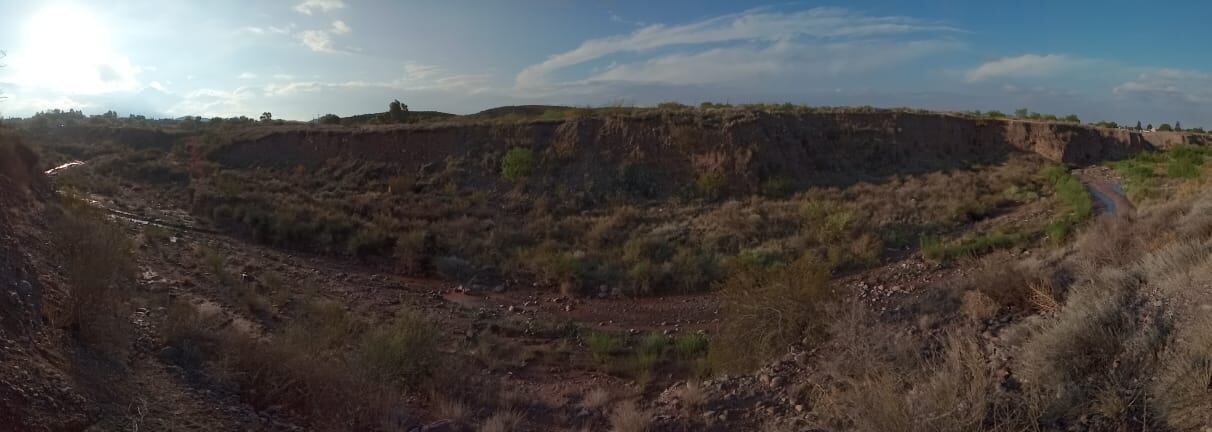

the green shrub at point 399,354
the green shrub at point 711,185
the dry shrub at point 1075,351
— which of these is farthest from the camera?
the green shrub at point 711,185

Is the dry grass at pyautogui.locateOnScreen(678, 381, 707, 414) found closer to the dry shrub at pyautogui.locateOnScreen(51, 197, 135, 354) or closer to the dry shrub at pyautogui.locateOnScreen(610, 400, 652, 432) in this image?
the dry shrub at pyautogui.locateOnScreen(610, 400, 652, 432)

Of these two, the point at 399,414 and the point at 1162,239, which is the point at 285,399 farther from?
the point at 1162,239

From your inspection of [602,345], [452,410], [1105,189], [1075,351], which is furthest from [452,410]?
[1105,189]

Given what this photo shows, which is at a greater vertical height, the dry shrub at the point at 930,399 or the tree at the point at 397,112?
the tree at the point at 397,112

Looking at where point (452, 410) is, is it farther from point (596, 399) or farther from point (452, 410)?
point (596, 399)

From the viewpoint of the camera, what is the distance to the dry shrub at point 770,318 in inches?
347

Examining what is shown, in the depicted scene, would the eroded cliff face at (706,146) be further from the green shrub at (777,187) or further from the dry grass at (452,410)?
the dry grass at (452,410)

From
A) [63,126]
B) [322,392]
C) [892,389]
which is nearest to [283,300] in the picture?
[322,392]

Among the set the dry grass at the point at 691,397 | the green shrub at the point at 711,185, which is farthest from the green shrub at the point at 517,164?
the dry grass at the point at 691,397

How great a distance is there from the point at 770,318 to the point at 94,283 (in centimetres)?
804

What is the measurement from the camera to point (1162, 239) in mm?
8312

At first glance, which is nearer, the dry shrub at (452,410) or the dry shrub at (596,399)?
the dry shrub at (452,410)

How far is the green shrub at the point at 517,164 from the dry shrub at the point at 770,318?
54.9 ft

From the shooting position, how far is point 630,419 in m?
6.96
